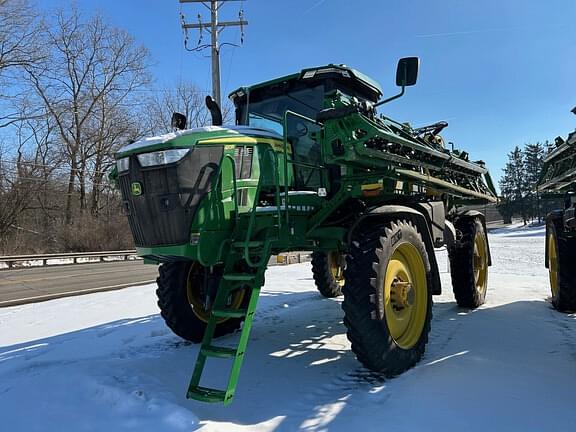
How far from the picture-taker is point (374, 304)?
407cm

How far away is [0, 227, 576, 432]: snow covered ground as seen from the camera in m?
3.28

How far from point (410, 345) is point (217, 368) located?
1914 mm

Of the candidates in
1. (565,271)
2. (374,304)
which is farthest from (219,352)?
(565,271)

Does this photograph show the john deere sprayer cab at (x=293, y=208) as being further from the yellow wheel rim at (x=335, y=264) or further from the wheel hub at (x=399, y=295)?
the yellow wheel rim at (x=335, y=264)

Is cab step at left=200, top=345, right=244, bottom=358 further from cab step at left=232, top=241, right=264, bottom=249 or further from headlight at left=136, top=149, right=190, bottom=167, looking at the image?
headlight at left=136, top=149, right=190, bottom=167

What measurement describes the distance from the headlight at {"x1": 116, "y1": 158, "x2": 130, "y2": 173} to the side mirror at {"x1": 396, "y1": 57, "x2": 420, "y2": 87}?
269 centimetres

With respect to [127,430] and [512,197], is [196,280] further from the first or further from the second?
[512,197]

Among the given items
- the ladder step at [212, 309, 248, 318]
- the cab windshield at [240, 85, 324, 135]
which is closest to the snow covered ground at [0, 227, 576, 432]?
the ladder step at [212, 309, 248, 318]

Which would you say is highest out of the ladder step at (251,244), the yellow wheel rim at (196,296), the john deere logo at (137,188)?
the john deere logo at (137,188)

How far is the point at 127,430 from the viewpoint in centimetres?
310

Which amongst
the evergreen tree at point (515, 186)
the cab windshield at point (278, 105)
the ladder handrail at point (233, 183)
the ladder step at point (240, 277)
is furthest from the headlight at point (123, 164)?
the evergreen tree at point (515, 186)

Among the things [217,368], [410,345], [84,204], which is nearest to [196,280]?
[217,368]

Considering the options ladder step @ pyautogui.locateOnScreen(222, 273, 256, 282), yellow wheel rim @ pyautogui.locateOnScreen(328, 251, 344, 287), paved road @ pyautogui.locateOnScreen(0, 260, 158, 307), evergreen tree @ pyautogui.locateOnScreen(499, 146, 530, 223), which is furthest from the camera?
evergreen tree @ pyautogui.locateOnScreen(499, 146, 530, 223)

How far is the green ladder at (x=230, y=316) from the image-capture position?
3.38 m
